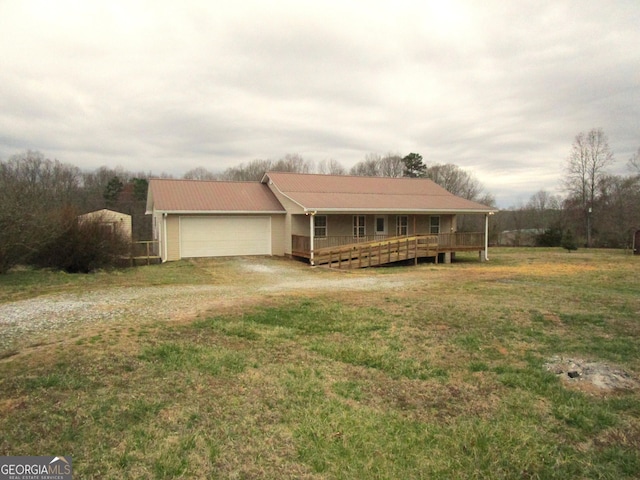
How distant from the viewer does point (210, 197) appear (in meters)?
20.5

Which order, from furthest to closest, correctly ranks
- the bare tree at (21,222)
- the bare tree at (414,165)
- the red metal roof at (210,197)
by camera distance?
the bare tree at (414,165), the red metal roof at (210,197), the bare tree at (21,222)

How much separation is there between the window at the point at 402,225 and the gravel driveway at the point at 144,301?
871 cm

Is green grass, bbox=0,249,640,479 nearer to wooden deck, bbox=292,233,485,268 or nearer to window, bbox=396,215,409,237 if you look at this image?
wooden deck, bbox=292,233,485,268

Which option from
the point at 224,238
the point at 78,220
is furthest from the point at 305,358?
the point at 224,238

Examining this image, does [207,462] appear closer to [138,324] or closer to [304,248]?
[138,324]

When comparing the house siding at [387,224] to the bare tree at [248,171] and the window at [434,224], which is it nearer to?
the window at [434,224]

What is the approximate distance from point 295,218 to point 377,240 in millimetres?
4203

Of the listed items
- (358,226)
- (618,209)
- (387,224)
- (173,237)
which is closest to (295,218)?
(358,226)

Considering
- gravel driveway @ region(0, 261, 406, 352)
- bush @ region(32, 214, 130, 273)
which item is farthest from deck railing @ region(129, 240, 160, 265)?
gravel driveway @ region(0, 261, 406, 352)

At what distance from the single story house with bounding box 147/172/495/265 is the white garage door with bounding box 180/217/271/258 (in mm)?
45

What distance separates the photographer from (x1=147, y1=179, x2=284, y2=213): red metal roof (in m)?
19.1

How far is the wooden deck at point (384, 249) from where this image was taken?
57.0ft

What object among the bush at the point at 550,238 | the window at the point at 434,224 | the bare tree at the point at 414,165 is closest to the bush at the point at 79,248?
the window at the point at 434,224

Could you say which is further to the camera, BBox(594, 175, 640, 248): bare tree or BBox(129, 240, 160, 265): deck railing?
BBox(594, 175, 640, 248): bare tree
